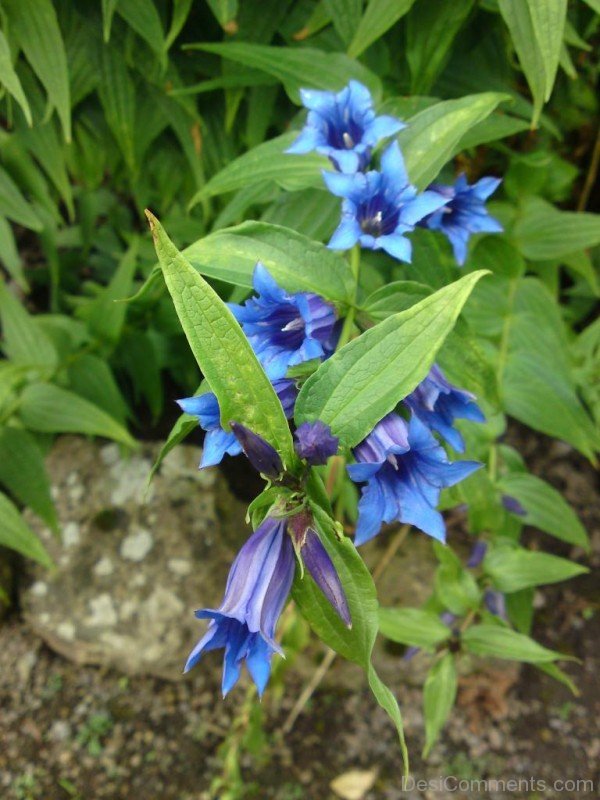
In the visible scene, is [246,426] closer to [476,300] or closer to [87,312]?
[476,300]

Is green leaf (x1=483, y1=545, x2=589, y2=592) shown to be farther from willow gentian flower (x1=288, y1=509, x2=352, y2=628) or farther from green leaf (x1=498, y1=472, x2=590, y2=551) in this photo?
willow gentian flower (x1=288, y1=509, x2=352, y2=628)

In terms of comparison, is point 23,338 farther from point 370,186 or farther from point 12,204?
point 370,186

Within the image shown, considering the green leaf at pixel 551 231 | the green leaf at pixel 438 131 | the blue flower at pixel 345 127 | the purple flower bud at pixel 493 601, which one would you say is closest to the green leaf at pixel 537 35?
the green leaf at pixel 438 131

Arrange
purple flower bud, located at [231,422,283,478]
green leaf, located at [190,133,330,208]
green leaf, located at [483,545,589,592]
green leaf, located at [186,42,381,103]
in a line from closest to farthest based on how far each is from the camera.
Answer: purple flower bud, located at [231,422,283,478] → green leaf, located at [190,133,330,208] → green leaf, located at [186,42,381,103] → green leaf, located at [483,545,589,592]

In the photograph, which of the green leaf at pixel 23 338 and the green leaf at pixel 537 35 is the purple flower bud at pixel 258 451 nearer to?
the green leaf at pixel 537 35

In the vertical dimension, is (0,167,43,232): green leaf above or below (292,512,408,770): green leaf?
above

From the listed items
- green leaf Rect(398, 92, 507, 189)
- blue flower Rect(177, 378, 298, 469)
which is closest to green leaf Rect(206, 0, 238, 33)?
green leaf Rect(398, 92, 507, 189)

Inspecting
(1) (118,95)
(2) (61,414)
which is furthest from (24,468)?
(1) (118,95)
